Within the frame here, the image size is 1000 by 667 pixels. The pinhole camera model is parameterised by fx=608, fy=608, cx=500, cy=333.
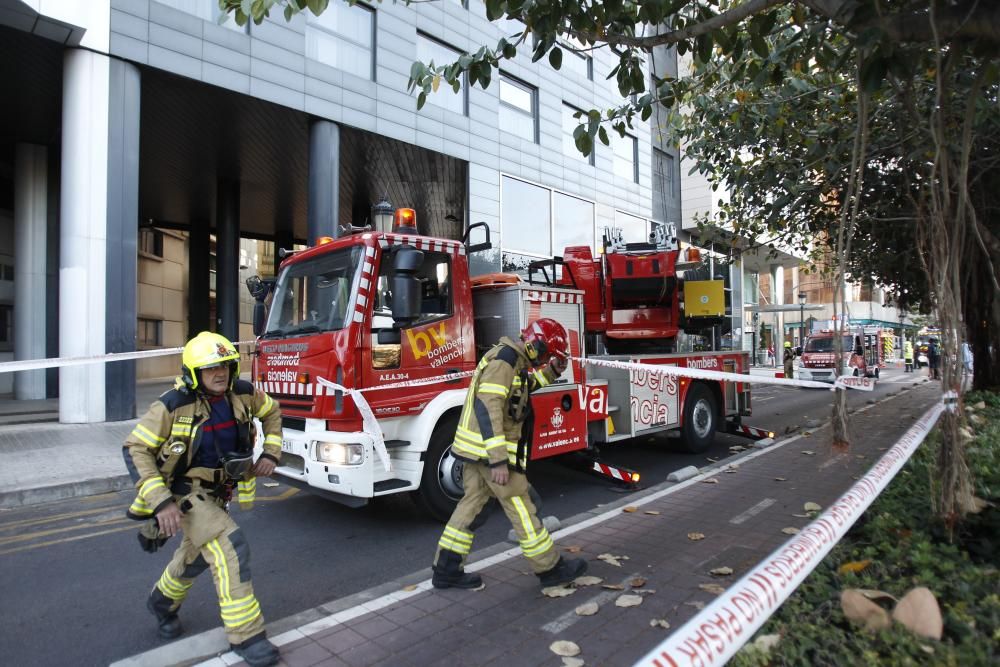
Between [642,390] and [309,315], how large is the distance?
155 inches

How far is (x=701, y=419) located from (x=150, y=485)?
23.8 feet

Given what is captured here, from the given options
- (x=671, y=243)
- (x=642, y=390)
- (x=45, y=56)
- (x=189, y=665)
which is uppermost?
(x=45, y=56)

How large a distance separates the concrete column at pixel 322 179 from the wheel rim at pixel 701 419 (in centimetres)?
852

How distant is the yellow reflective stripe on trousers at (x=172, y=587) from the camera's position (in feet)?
10.6

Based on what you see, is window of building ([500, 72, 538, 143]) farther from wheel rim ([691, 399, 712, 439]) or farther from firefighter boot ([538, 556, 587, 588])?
firefighter boot ([538, 556, 587, 588])

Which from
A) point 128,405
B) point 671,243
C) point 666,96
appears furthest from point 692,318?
point 128,405

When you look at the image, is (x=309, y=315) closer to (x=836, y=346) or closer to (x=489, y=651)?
(x=489, y=651)

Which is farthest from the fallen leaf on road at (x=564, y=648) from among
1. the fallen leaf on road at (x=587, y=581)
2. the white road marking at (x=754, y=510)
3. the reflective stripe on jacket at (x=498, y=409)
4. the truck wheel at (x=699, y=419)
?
the truck wheel at (x=699, y=419)

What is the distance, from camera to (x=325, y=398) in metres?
4.80

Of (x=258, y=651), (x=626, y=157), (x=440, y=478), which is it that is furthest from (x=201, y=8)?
(x=626, y=157)

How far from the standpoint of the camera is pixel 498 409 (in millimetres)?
3740

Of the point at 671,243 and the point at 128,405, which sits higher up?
the point at 671,243

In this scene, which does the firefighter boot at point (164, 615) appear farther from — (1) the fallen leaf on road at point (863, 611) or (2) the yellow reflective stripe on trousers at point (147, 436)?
(1) the fallen leaf on road at point (863, 611)

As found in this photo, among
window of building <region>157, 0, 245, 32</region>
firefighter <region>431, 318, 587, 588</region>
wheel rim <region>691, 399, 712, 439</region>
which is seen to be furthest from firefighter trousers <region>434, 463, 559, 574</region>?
window of building <region>157, 0, 245, 32</region>
